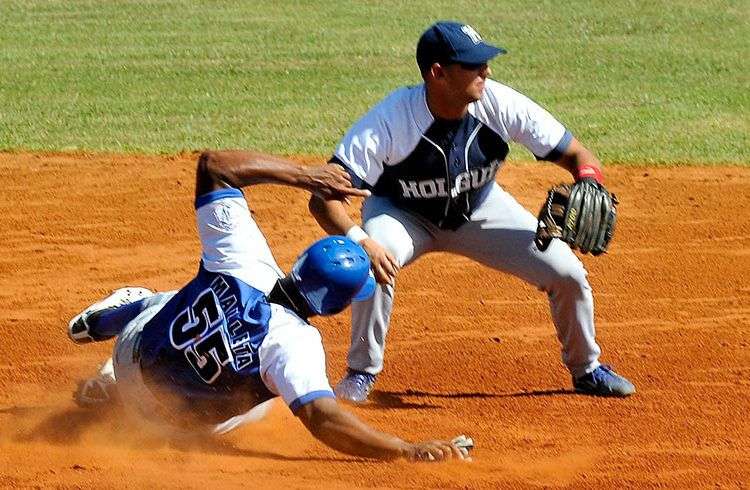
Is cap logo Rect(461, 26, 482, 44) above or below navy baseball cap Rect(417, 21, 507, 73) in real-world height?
above

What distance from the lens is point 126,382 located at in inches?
228

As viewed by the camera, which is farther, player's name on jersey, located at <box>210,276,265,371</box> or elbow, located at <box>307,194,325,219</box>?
elbow, located at <box>307,194,325,219</box>

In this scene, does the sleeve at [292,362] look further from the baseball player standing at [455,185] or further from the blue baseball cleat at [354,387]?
the blue baseball cleat at [354,387]

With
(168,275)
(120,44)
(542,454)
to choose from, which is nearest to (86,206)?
(168,275)

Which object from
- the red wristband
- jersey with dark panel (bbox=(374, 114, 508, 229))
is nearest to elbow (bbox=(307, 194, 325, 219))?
jersey with dark panel (bbox=(374, 114, 508, 229))

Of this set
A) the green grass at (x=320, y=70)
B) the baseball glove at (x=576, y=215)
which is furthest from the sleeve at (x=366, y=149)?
the green grass at (x=320, y=70)

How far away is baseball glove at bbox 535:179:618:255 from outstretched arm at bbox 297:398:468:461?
1.70m

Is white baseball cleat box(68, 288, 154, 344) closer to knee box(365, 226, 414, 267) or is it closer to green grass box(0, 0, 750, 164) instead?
knee box(365, 226, 414, 267)

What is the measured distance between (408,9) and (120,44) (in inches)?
169

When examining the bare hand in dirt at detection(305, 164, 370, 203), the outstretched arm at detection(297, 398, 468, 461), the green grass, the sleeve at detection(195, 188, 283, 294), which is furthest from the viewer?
the green grass

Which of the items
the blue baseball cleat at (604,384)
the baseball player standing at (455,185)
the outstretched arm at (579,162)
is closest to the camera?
the baseball player standing at (455,185)

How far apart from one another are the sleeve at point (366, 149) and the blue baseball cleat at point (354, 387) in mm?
983

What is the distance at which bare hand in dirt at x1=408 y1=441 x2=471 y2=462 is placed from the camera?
17.1ft

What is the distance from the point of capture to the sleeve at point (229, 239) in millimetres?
5566
